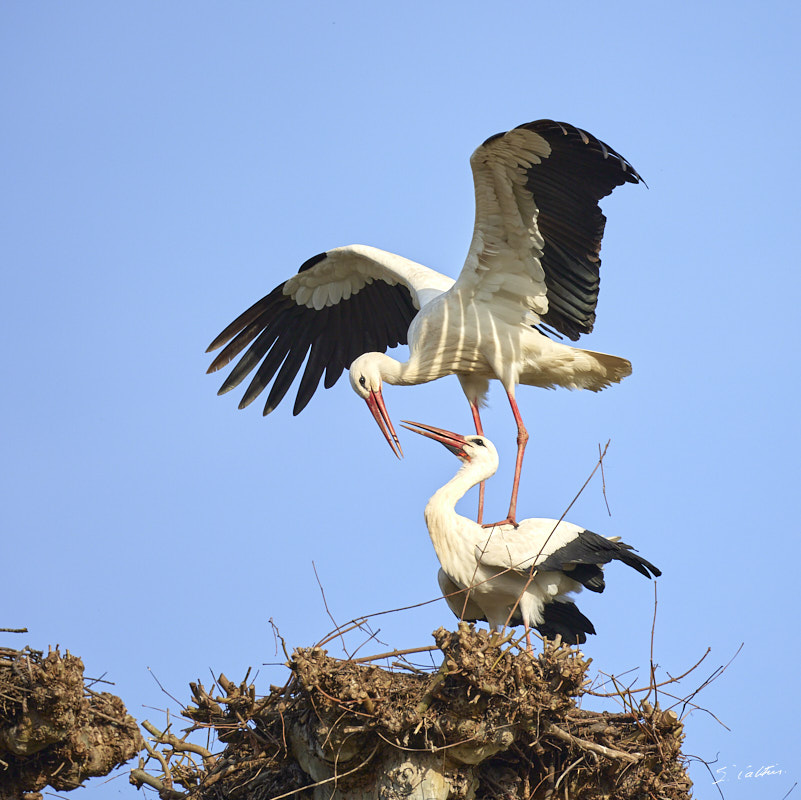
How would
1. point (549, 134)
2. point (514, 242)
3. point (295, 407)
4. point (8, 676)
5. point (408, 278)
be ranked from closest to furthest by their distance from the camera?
1. point (8, 676)
2. point (549, 134)
3. point (514, 242)
4. point (408, 278)
5. point (295, 407)

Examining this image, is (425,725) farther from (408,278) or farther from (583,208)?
(408,278)

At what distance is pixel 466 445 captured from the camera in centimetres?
747

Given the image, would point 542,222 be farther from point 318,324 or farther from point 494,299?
point 318,324

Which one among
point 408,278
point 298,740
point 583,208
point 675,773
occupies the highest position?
point 408,278

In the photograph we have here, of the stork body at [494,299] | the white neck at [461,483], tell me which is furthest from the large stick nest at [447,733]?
the stork body at [494,299]

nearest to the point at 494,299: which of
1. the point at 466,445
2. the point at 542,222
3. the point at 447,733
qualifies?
the point at 542,222

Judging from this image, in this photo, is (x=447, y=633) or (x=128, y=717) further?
(x=128, y=717)

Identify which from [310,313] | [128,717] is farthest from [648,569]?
[310,313]

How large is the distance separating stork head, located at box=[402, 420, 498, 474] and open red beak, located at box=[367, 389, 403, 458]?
0.81 m

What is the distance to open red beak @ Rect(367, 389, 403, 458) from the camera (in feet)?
27.7

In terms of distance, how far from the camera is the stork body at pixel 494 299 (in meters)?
7.83

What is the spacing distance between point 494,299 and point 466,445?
1.56m

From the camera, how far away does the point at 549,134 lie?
7.58m

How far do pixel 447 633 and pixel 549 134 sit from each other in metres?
3.58
